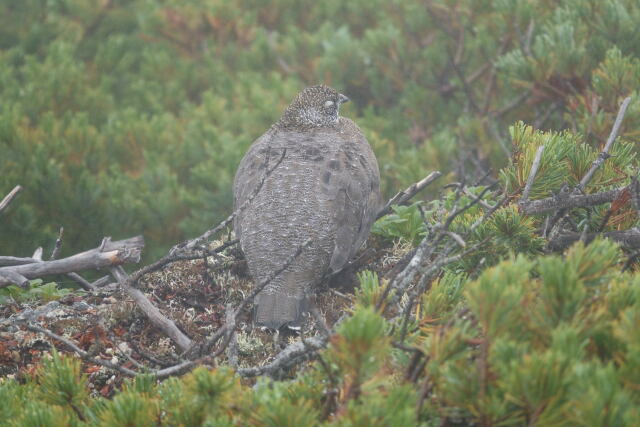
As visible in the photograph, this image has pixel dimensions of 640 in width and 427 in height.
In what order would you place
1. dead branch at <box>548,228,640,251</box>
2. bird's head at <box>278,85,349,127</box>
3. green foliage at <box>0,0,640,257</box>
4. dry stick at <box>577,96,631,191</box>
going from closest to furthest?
1. dead branch at <box>548,228,640,251</box>
2. dry stick at <box>577,96,631,191</box>
3. bird's head at <box>278,85,349,127</box>
4. green foliage at <box>0,0,640,257</box>

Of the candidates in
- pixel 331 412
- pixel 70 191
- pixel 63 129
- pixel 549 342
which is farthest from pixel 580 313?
pixel 63 129

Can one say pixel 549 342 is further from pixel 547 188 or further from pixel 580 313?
pixel 547 188

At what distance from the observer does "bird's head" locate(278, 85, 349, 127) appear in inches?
211

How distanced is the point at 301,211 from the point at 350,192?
Result: 0.34 metres

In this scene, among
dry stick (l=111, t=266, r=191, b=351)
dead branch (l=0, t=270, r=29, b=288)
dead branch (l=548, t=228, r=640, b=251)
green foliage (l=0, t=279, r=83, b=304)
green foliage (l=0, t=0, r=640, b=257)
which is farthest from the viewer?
green foliage (l=0, t=0, r=640, b=257)

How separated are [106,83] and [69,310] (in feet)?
18.4

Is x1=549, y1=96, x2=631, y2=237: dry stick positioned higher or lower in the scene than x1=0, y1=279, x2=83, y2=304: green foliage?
higher

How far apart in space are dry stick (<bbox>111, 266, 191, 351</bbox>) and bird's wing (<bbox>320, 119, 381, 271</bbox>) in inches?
44.2

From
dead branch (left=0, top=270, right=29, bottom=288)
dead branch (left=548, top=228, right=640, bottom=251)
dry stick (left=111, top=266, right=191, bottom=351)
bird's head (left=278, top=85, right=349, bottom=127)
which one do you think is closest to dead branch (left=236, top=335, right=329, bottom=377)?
dry stick (left=111, top=266, right=191, bottom=351)

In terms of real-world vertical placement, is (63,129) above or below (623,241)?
below

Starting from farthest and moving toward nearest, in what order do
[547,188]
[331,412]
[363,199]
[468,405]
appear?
[363,199] → [547,188] → [331,412] → [468,405]

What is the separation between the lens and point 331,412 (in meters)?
2.02

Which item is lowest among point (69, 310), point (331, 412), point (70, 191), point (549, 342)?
point (70, 191)

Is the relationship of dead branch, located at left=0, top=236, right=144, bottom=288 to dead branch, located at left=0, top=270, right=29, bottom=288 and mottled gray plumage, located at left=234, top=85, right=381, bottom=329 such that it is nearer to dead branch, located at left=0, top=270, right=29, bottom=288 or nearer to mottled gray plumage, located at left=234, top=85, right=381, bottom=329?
dead branch, located at left=0, top=270, right=29, bottom=288
